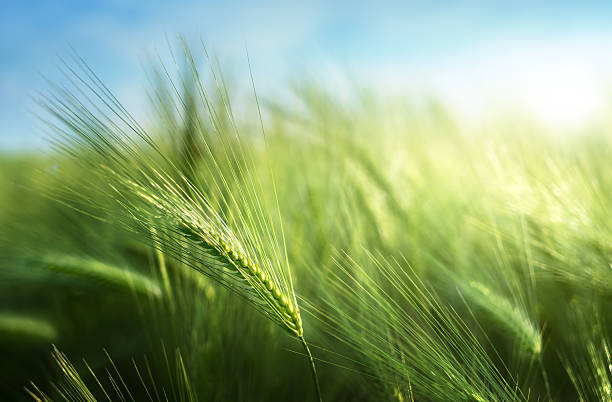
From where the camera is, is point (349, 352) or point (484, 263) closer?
point (349, 352)

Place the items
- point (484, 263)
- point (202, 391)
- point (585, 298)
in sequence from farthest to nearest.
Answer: point (484, 263)
point (585, 298)
point (202, 391)

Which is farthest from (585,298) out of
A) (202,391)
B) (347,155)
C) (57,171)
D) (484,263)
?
(57,171)

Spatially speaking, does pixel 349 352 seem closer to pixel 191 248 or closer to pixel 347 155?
pixel 191 248

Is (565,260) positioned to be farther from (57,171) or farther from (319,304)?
(57,171)

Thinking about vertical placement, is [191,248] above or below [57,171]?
below

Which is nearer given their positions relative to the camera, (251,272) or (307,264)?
(251,272)

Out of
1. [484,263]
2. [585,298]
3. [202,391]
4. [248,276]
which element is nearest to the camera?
[248,276]

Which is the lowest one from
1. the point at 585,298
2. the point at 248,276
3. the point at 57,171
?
the point at 585,298
